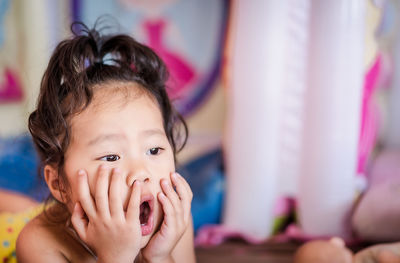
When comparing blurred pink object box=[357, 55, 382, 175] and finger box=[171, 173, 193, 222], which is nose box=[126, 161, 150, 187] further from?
blurred pink object box=[357, 55, 382, 175]

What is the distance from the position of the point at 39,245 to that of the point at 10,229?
0.36m

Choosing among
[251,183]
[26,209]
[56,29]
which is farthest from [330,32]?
[56,29]

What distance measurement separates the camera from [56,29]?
2.26m

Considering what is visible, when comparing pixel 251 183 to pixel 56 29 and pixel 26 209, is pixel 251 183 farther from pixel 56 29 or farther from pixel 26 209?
pixel 56 29

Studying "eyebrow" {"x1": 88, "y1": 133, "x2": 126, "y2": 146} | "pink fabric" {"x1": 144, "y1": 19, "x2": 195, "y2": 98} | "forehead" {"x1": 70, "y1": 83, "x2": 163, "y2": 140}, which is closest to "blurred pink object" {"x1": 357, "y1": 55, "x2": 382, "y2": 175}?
"forehead" {"x1": 70, "y1": 83, "x2": 163, "y2": 140}

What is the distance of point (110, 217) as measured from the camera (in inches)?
33.0

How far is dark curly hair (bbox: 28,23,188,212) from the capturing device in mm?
947

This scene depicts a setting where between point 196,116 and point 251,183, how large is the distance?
113 cm

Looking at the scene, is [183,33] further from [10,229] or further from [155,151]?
[155,151]

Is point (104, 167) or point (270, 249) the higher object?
point (104, 167)

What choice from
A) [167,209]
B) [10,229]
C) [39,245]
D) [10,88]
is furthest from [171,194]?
[10,88]

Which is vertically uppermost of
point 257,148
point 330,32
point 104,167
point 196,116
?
point 330,32

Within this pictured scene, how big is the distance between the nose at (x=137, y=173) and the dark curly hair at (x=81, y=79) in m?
0.17

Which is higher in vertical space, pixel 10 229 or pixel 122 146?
pixel 122 146
